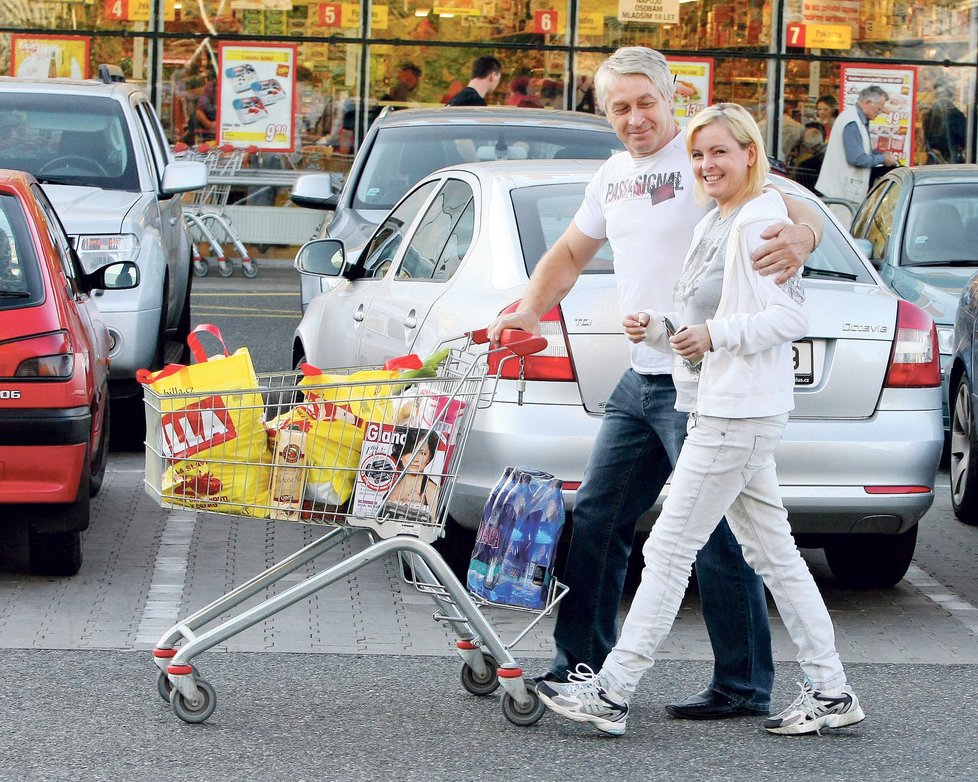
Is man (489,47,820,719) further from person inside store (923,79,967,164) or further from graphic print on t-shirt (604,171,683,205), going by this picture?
person inside store (923,79,967,164)

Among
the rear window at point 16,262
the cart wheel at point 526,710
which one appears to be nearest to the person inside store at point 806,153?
the rear window at point 16,262

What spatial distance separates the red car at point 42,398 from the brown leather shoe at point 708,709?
7.81 ft

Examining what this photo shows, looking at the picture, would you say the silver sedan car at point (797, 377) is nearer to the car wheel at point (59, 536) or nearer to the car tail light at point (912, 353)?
the car tail light at point (912, 353)

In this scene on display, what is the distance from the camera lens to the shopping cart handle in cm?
468

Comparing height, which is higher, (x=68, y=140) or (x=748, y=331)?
(x=68, y=140)

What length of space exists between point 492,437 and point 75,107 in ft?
18.5

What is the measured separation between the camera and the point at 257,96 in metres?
19.5

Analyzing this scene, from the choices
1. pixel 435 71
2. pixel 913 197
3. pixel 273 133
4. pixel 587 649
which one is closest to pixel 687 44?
pixel 435 71

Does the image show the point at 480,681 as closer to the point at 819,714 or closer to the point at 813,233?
the point at 819,714

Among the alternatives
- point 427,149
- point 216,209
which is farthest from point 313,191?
point 216,209

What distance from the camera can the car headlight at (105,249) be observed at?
8.92 m

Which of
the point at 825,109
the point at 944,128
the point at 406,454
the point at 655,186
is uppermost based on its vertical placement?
the point at 825,109

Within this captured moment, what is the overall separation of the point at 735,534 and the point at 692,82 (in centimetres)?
1571

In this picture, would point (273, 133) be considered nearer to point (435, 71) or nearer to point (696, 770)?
point (435, 71)
